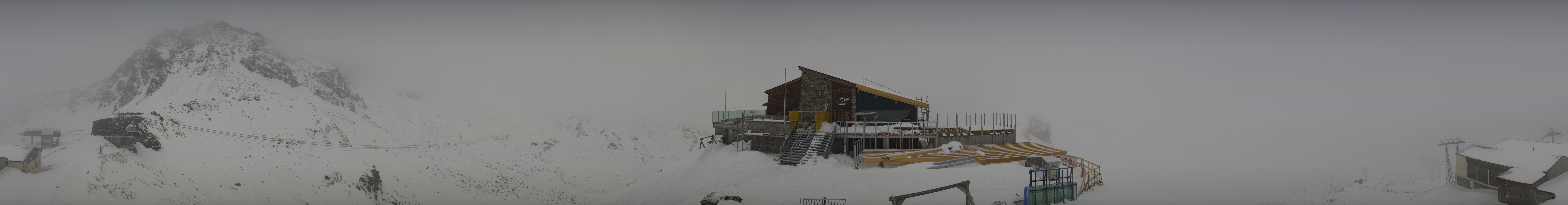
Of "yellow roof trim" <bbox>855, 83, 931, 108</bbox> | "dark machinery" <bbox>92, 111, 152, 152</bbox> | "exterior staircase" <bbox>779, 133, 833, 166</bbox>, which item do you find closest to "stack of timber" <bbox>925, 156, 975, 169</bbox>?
"exterior staircase" <bbox>779, 133, 833, 166</bbox>

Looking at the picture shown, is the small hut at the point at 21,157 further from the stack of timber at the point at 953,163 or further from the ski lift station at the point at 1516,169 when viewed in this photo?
the ski lift station at the point at 1516,169

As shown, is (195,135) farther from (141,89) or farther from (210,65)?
(210,65)

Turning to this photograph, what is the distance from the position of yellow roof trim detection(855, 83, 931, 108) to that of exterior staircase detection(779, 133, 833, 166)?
3727mm

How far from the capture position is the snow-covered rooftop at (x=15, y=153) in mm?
10875

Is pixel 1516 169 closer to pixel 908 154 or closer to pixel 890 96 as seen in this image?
pixel 908 154

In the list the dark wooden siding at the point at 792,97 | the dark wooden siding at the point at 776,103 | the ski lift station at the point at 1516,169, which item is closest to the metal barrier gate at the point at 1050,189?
the ski lift station at the point at 1516,169

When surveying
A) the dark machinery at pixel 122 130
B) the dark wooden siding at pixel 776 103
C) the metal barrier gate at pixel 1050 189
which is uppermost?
the dark wooden siding at pixel 776 103

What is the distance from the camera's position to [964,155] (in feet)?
54.9

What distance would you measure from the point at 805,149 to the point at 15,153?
18.1 meters

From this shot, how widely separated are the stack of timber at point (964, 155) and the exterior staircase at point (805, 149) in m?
1.43

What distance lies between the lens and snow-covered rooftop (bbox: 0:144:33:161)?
10.9 meters

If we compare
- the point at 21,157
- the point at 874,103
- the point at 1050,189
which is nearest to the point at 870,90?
the point at 874,103

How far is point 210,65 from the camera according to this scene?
102ft

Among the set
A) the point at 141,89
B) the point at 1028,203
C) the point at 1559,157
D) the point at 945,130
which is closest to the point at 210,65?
the point at 141,89
